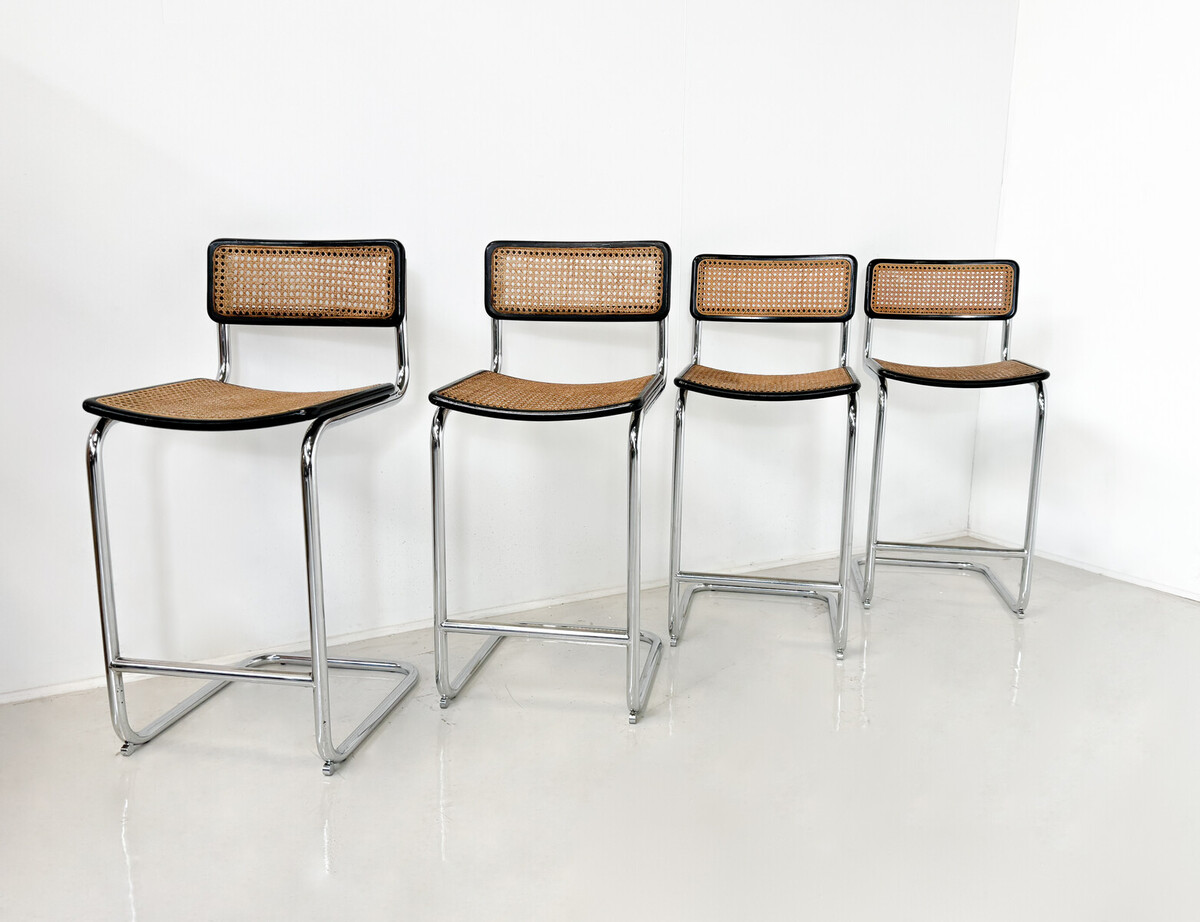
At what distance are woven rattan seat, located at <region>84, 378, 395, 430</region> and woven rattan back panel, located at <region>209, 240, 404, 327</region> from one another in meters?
0.18

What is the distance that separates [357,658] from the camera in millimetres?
2307

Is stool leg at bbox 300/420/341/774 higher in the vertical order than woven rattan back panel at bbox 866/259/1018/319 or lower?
lower

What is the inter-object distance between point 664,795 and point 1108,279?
2.18 m

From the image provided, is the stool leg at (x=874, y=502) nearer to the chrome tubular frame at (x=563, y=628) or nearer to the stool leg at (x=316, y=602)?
the chrome tubular frame at (x=563, y=628)

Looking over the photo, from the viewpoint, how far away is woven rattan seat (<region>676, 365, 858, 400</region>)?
2.22m

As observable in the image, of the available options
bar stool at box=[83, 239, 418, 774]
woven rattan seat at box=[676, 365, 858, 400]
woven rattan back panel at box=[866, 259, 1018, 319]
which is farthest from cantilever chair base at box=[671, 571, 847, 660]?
woven rattan back panel at box=[866, 259, 1018, 319]

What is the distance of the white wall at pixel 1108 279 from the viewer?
2.75 meters

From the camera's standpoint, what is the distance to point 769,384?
2.35 metres

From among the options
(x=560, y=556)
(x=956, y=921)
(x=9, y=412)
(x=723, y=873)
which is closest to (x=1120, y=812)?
(x=956, y=921)

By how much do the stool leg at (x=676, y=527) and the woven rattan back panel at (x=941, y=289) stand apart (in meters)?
0.77

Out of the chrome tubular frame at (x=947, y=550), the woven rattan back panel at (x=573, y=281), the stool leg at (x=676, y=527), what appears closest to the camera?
the woven rattan back panel at (x=573, y=281)

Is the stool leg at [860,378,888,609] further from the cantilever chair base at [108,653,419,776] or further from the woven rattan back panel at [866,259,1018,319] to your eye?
the cantilever chair base at [108,653,419,776]

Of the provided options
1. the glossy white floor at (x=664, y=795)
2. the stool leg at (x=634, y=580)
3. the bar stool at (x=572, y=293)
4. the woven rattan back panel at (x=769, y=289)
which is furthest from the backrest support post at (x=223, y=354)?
the woven rattan back panel at (x=769, y=289)

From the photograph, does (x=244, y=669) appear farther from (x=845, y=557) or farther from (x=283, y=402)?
(x=845, y=557)
